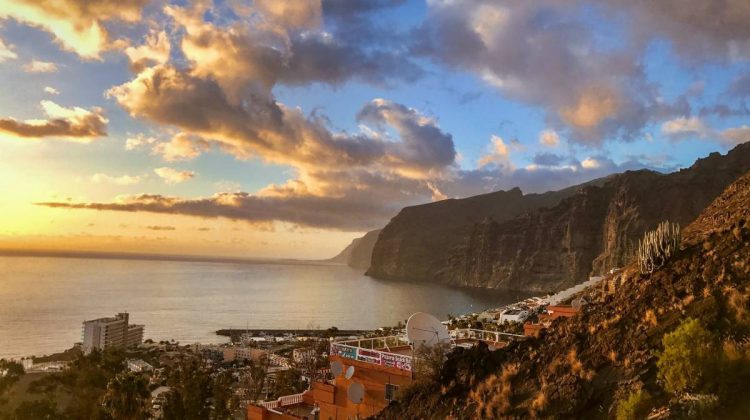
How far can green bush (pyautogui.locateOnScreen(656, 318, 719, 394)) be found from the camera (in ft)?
31.6

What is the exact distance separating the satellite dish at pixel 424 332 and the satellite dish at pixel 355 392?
2.54 m

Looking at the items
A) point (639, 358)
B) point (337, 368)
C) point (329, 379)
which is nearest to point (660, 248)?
point (639, 358)

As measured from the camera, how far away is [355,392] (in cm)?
1903

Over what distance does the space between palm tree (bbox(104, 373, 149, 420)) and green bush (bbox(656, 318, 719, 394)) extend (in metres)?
19.1

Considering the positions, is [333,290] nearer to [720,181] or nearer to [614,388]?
[720,181]

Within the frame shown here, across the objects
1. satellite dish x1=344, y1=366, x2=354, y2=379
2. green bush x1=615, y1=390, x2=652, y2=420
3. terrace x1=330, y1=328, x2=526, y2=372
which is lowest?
satellite dish x1=344, y1=366, x2=354, y2=379

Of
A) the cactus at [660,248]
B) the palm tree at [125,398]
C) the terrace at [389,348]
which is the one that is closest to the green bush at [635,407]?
the cactus at [660,248]

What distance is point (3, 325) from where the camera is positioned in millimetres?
104875

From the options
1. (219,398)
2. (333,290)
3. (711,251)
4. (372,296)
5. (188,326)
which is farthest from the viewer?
(333,290)

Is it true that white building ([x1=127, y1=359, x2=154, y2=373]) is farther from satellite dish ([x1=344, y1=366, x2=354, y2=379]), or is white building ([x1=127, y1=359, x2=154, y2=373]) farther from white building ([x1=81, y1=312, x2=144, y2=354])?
satellite dish ([x1=344, y1=366, x2=354, y2=379])

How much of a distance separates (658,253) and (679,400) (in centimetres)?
660

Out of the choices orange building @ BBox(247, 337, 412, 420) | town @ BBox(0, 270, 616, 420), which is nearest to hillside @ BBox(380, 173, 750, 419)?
town @ BBox(0, 270, 616, 420)

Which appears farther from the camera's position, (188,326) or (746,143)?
(746,143)

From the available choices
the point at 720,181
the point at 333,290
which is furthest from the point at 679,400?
the point at 333,290
